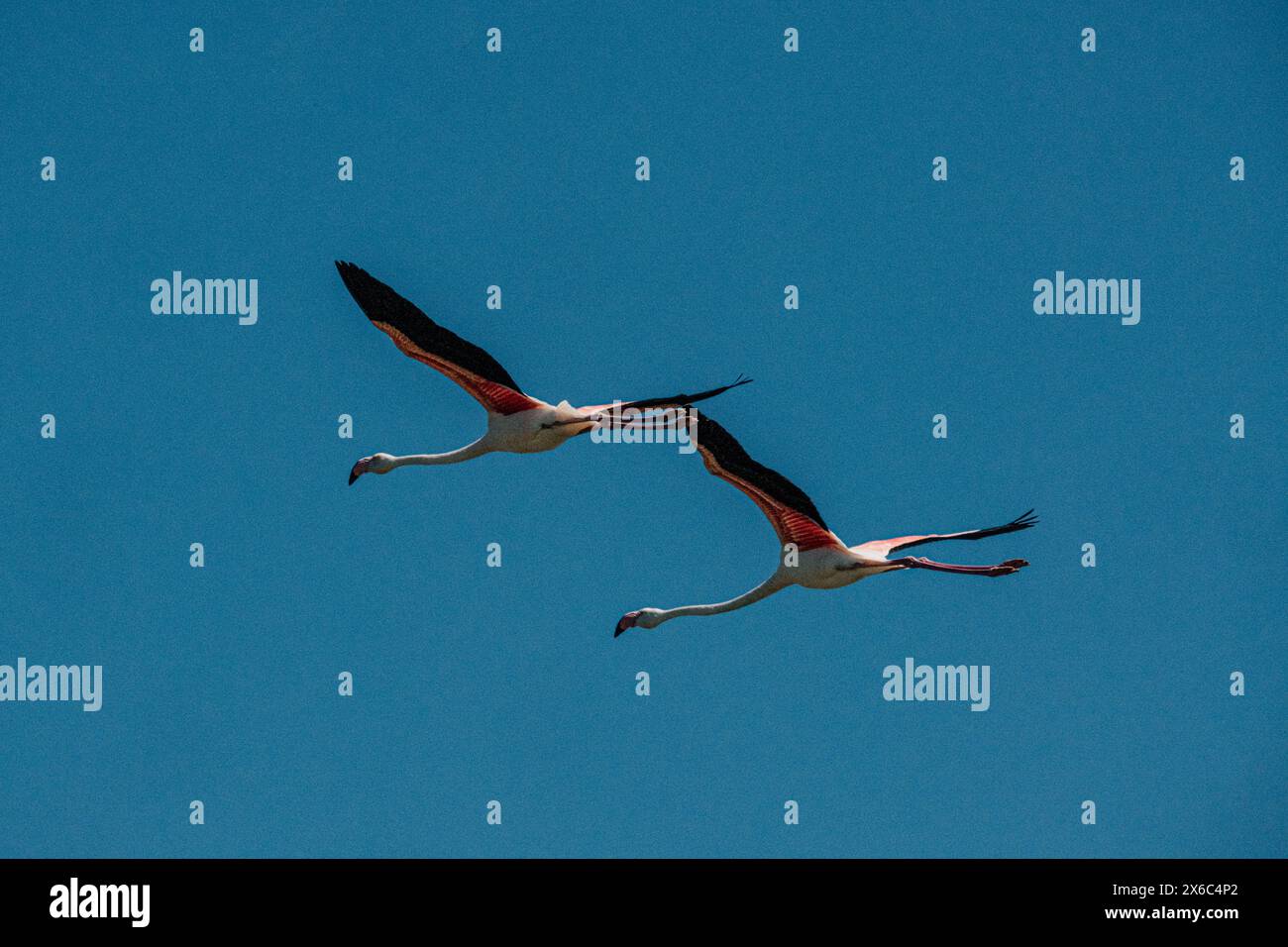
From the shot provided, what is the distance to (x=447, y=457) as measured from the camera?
3566cm

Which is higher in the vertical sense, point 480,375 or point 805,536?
point 480,375

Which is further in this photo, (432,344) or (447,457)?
(447,457)

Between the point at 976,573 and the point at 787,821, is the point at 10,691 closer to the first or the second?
the point at 787,821

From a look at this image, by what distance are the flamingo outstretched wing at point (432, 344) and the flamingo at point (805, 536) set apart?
2992 millimetres

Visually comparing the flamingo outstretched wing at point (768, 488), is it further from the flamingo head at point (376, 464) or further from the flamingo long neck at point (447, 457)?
the flamingo head at point (376, 464)

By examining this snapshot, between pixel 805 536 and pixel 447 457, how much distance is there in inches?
221

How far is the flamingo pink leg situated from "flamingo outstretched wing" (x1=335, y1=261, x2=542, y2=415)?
A: 566 centimetres

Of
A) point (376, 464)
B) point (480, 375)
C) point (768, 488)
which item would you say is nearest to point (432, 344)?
point (480, 375)

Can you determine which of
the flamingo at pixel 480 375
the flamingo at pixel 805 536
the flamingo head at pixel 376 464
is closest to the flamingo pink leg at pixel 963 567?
the flamingo at pixel 805 536

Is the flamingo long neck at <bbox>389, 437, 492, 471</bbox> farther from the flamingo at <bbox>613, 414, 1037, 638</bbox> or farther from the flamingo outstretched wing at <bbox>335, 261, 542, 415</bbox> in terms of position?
the flamingo at <bbox>613, 414, 1037, 638</bbox>

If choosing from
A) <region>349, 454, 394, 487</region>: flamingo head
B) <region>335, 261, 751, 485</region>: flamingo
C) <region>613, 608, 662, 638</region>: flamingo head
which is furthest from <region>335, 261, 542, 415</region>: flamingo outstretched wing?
<region>613, 608, 662, 638</region>: flamingo head

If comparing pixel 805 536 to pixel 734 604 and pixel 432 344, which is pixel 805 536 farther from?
pixel 432 344

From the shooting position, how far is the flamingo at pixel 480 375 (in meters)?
33.6

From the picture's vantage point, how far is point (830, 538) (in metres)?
33.8
